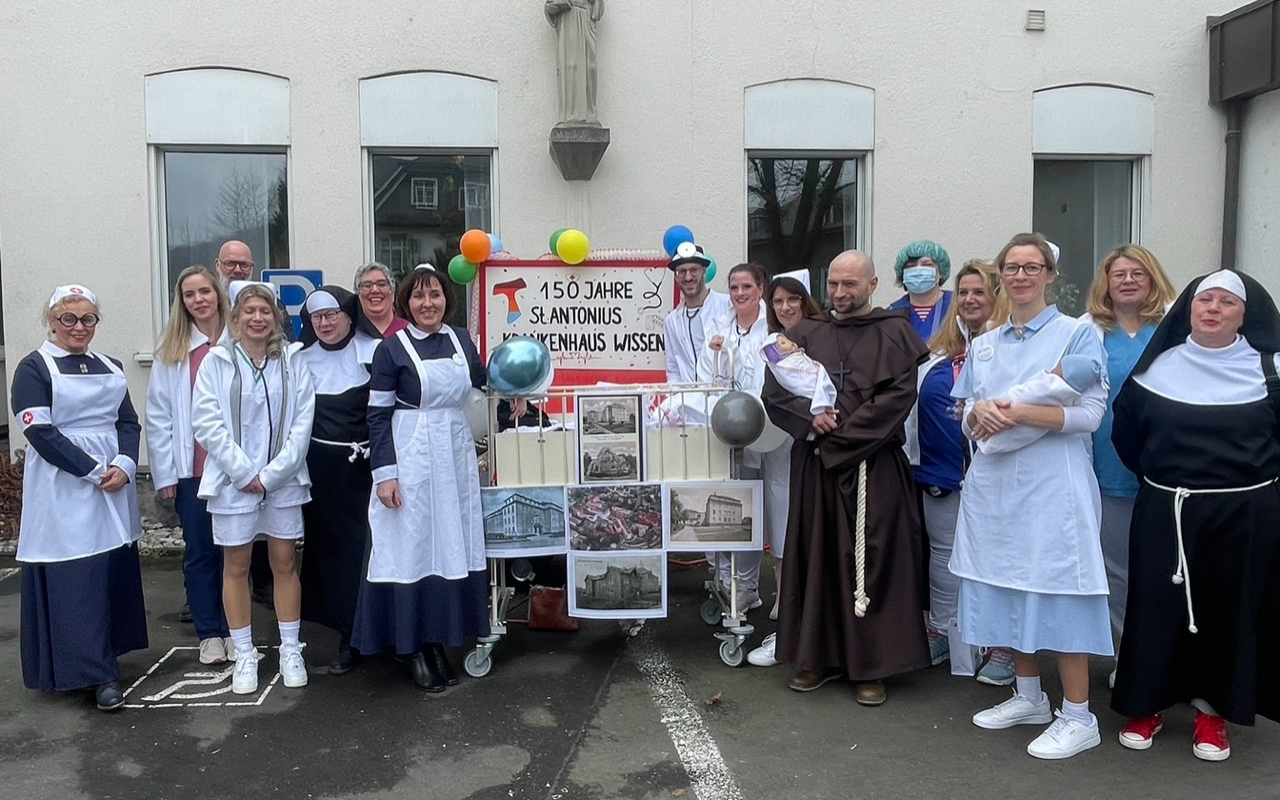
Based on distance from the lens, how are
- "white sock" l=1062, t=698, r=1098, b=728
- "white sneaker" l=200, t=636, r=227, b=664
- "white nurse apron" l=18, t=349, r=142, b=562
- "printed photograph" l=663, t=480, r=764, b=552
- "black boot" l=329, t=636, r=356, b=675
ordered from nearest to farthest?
"white sock" l=1062, t=698, r=1098, b=728 < "white nurse apron" l=18, t=349, r=142, b=562 < "printed photograph" l=663, t=480, r=764, b=552 < "black boot" l=329, t=636, r=356, b=675 < "white sneaker" l=200, t=636, r=227, b=664

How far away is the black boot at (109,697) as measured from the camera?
14.5 ft

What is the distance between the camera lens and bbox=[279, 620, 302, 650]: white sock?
15.5ft

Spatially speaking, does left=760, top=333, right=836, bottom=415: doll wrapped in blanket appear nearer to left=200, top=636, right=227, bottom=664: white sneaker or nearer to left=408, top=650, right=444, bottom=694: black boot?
left=408, top=650, right=444, bottom=694: black boot

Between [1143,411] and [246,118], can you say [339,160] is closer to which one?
[246,118]

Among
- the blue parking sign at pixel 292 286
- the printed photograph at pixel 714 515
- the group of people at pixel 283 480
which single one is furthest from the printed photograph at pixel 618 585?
the blue parking sign at pixel 292 286

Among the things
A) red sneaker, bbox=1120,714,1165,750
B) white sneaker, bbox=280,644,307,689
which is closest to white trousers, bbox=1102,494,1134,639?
red sneaker, bbox=1120,714,1165,750

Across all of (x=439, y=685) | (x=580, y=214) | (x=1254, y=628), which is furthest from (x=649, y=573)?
(x=580, y=214)

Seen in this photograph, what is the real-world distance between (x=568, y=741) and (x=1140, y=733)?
2298mm

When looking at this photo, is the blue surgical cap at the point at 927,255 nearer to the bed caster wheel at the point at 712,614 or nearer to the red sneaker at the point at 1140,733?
the bed caster wheel at the point at 712,614

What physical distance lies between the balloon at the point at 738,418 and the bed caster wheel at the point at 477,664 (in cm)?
156

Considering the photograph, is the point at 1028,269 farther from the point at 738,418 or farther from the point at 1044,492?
the point at 738,418

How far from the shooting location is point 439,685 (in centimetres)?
468

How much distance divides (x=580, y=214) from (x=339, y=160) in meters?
1.87

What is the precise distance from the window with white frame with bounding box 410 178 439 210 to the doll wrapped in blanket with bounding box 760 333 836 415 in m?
4.36
